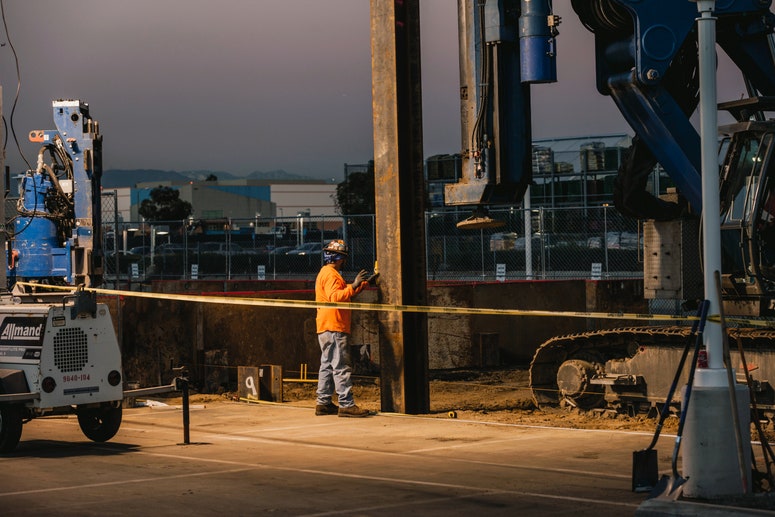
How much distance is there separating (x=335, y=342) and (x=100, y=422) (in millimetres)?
2993

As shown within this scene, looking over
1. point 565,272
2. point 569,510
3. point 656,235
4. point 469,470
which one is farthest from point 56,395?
point 565,272

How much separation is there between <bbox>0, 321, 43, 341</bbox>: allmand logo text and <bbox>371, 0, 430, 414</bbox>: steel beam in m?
4.29

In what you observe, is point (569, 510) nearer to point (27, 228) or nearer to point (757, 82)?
point (757, 82)

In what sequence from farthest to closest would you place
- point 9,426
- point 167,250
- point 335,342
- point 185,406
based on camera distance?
point 167,250 < point 335,342 < point 185,406 < point 9,426

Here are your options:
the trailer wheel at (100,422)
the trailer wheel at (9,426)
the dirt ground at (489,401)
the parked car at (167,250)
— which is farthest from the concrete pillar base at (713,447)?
the parked car at (167,250)

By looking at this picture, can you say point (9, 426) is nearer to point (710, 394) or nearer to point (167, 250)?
point (710, 394)

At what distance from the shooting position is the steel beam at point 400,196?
15008mm

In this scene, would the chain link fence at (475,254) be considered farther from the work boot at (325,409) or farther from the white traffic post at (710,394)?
the white traffic post at (710,394)

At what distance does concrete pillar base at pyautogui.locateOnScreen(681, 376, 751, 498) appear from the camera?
8844 mm

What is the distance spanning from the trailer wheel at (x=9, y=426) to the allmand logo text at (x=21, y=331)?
2.30 ft

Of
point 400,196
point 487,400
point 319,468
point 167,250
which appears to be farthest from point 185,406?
point 167,250

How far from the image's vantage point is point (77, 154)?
46.8ft

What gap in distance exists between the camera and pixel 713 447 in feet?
29.1

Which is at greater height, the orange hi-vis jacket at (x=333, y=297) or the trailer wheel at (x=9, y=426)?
the orange hi-vis jacket at (x=333, y=297)
